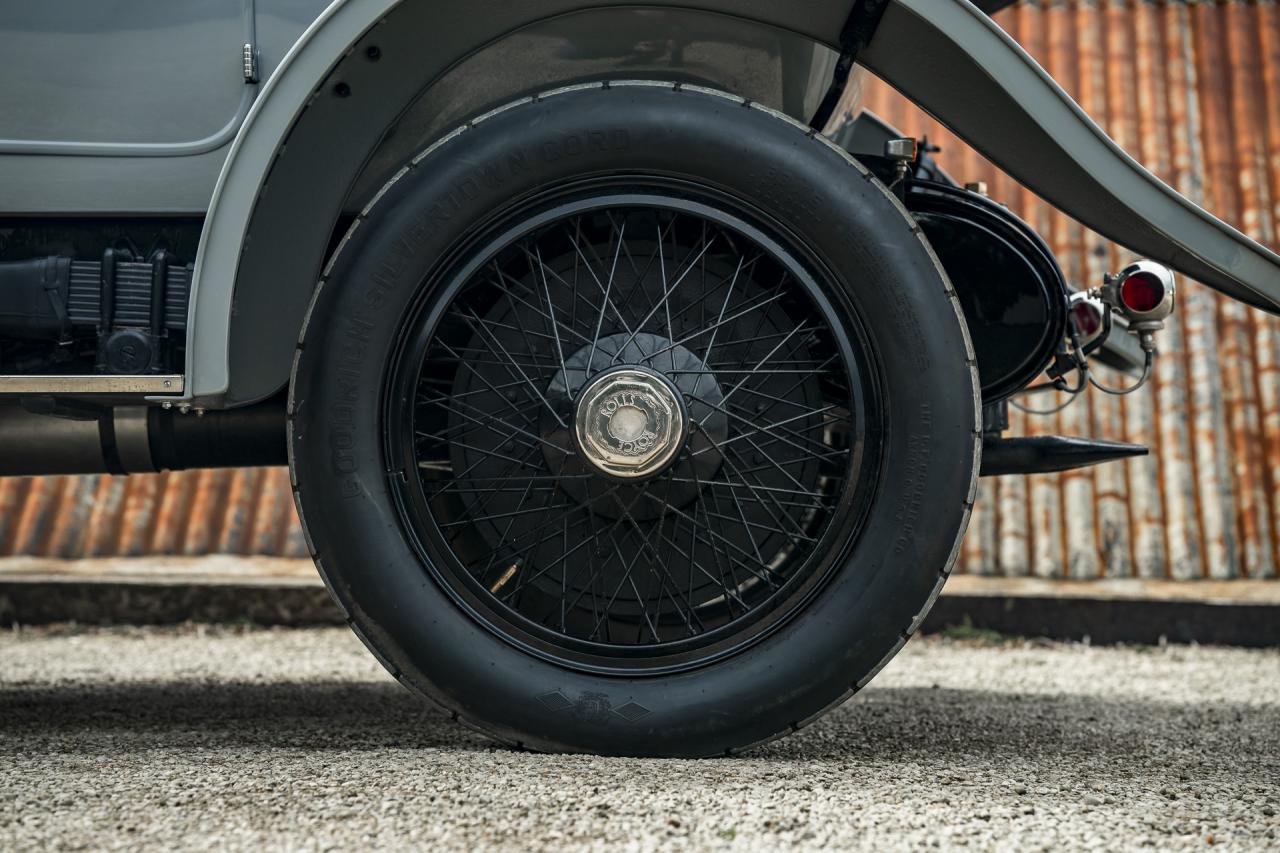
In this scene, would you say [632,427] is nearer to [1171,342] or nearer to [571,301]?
[571,301]

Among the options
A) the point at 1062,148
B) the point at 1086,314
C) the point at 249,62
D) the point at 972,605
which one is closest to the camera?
the point at 1062,148

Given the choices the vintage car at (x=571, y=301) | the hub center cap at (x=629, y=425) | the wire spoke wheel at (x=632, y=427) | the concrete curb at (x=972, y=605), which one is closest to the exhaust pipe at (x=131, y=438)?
the vintage car at (x=571, y=301)

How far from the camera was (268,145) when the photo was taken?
6.28ft

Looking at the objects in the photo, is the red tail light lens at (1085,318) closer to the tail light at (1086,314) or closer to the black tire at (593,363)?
the tail light at (1086,314)

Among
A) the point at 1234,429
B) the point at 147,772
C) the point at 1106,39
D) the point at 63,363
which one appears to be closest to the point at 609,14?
the point at 63,363

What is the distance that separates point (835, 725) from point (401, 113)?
1590 millimetres

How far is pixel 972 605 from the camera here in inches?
193

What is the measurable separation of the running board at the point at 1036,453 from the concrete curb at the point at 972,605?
259 centimetres

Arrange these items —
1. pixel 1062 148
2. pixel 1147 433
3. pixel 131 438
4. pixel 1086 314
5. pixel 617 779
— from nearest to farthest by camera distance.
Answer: pixel 617 779 → pixel 1062 148 → pixel 131 438 → pixel 1086 314 → pixel 1147 433

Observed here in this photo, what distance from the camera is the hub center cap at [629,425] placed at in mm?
1927

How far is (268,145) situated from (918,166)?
153cm

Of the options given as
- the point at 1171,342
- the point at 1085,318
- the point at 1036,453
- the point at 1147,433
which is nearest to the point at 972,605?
the point at 1147,433

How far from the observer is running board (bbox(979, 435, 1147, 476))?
7.64 ft

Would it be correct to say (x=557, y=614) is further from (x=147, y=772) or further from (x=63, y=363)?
(x=63, y=363)
